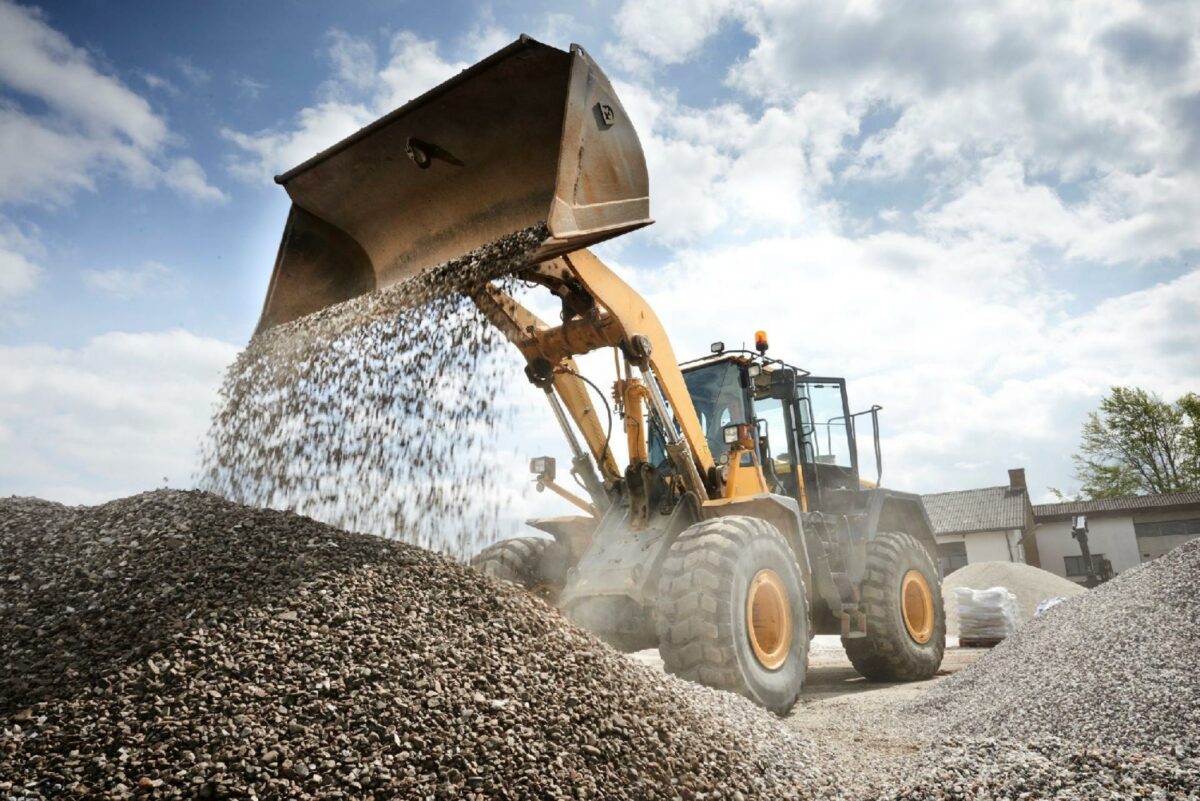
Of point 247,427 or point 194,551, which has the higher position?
point 247,427

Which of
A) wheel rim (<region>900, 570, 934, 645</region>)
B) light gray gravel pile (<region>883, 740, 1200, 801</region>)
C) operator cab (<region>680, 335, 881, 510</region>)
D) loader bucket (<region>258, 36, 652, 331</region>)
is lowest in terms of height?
light gray gravel pile (<region>883, 740, 1200, 801</region>)

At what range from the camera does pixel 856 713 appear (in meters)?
5.31

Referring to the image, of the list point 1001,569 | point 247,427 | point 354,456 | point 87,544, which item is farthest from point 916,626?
point 1001,569

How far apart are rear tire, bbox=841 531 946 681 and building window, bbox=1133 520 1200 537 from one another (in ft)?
84.0

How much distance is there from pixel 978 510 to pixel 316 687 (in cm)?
2980

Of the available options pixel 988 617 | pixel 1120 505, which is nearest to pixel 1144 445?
pixel 1120 505

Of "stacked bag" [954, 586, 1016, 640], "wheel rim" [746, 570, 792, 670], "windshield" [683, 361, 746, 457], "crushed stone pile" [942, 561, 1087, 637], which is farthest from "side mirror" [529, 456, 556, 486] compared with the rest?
"crushed stone pile" [942, 561, 1087, 637]

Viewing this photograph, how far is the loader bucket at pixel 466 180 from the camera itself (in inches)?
174

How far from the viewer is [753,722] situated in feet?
12.1

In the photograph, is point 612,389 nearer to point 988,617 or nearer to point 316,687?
point 316,687

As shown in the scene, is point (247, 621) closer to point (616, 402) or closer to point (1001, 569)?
point (616, 402)

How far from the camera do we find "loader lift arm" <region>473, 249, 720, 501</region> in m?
5.21

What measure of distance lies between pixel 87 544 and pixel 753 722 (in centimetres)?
321

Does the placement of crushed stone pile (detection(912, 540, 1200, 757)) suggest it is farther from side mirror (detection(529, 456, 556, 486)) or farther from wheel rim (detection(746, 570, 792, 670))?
side mirror (detection(529, 456, 556, 486))
